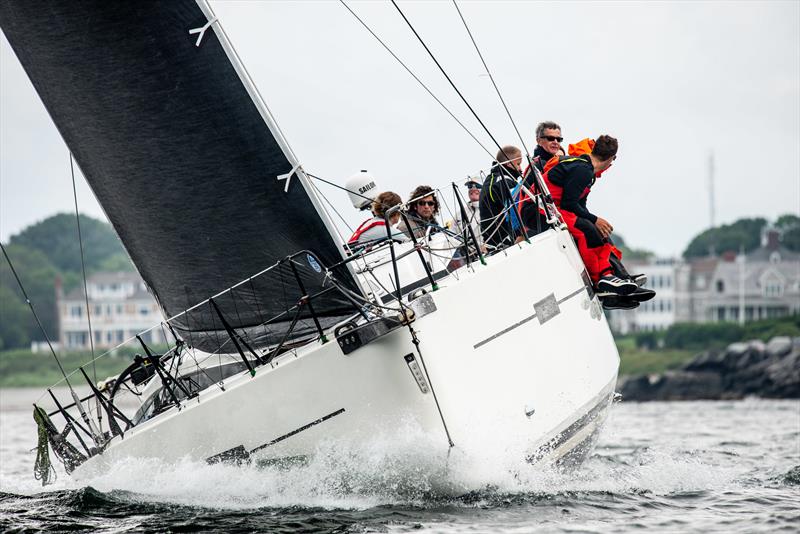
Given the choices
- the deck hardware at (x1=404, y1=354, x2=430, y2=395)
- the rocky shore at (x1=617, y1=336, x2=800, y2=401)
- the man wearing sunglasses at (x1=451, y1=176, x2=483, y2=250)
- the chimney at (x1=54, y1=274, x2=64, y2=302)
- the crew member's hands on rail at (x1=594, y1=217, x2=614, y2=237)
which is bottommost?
the rocky shore at (x1=617, y1=336, x2=800, y2=401)

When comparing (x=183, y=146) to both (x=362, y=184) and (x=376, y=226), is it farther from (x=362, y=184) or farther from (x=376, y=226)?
(x=362, y=184)

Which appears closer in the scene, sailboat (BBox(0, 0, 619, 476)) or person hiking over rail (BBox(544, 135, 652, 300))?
sailboat (BBox(0, 0, 619, 476))

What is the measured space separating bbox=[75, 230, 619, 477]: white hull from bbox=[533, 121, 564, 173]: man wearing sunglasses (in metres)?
1.05

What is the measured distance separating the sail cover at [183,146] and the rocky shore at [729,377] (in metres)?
34.4

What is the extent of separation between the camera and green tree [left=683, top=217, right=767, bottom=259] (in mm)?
103375

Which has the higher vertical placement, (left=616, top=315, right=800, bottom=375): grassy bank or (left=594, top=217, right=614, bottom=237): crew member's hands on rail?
(left=594, top=217, right=614, bottom=237): crew member's hands on rail

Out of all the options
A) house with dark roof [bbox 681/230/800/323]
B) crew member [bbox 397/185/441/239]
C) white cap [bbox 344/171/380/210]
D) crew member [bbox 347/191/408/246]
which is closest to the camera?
Result: crew member [bbox 347/191/408/246]

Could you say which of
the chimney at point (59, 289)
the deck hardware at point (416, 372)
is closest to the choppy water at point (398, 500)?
the deck hardware at point (416, 372)

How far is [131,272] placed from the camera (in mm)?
99625

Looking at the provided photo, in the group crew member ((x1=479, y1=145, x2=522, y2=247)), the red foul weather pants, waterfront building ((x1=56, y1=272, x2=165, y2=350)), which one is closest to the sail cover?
crew member ((x1=479, y1=145, x2=522, y2=247))

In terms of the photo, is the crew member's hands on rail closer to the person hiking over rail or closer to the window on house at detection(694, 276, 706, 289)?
the person hiking over rail

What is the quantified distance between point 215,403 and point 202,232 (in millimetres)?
1234

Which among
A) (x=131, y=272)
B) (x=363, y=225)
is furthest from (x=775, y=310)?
(x=363, y=225)

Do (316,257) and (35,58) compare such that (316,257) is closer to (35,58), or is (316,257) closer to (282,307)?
(282,307)
